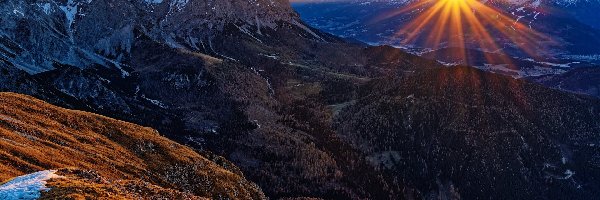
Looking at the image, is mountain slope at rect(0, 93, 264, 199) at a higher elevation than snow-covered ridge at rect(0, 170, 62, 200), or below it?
below

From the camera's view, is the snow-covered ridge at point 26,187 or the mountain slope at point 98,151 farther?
the mountain slope at point 98,151

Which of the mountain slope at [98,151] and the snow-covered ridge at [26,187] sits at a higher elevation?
the snow-covered ridge at [26,187]

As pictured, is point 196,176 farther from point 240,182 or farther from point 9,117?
point 9,117

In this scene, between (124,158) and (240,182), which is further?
(240,182)

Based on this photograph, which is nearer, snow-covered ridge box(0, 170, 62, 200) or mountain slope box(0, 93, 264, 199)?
snow-covered ridge box(0, 170, 62, 200)

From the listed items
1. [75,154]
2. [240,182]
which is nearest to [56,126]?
[75,154]
